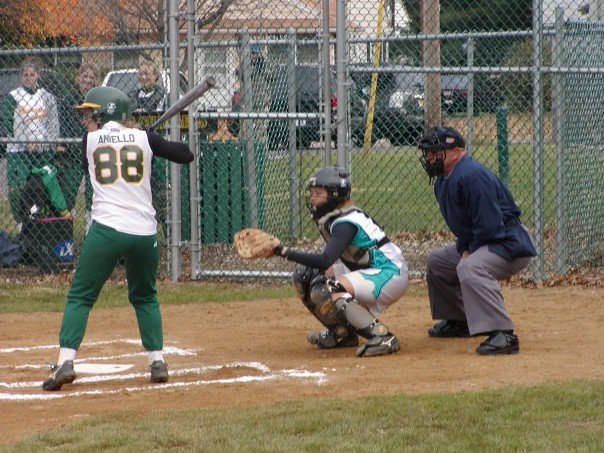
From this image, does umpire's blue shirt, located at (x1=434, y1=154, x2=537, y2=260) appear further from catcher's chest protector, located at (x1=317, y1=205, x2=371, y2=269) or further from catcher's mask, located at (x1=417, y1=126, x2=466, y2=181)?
catcher's chest protector, located at (x1=317, y1=205, x2=371, y2=269)

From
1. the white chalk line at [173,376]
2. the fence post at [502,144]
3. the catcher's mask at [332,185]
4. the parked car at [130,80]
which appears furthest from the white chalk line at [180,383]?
the fence post at [502,144]

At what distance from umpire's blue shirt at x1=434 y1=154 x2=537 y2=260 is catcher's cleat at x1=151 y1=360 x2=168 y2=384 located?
2040 millimetres

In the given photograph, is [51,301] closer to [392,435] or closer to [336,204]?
[336,204]

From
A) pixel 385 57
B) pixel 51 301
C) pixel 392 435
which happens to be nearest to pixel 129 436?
pixel 392 435

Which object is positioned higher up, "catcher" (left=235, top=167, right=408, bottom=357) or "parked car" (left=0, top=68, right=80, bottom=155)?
"parked car" (left=0, top=68, right=80, bottom=155)

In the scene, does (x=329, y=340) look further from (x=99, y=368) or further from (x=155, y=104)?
(x=155, y=104)

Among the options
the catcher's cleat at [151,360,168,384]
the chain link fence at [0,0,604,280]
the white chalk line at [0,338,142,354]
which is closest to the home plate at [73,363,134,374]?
the catcher's cleat at [151,360,168,384]

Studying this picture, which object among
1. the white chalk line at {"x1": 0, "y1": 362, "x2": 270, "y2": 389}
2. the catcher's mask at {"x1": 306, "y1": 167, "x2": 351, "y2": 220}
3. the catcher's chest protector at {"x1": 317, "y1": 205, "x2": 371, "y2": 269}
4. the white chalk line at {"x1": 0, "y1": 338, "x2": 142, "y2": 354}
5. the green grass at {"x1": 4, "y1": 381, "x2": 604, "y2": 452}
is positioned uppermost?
the catcher's mask at {"x1": 306, "y1": 167, "x2": 351, "y2": 220}

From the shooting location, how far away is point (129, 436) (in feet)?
15.5

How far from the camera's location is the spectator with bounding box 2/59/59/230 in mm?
11070

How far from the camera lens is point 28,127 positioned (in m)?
11.1

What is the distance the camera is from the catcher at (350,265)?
258 inches

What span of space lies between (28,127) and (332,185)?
5427 millimetres

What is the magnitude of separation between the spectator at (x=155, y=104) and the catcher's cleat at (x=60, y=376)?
4.63m
